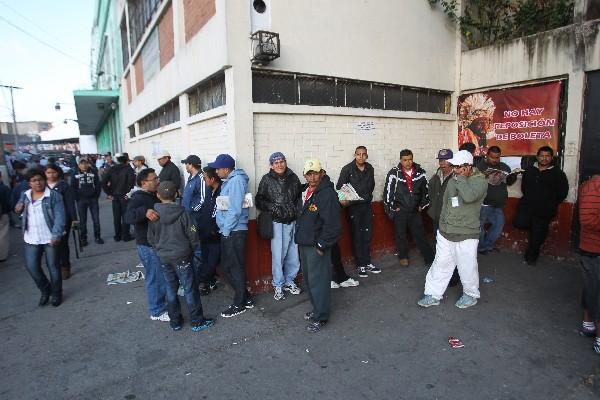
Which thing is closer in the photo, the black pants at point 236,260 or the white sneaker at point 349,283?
the black pants at point 236,260

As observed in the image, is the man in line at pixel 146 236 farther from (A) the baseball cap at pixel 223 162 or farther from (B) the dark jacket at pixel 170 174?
(B) the dark jacket at pixel 170 174

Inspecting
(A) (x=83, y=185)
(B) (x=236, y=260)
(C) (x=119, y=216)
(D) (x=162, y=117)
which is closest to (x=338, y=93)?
(B) (x=236, y=260)

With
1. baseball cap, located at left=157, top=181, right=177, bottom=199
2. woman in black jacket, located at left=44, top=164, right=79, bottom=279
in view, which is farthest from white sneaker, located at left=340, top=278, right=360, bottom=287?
woman in black jacket, located at left=44, top=164, right=79, bottom=279

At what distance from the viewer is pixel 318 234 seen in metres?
4.02

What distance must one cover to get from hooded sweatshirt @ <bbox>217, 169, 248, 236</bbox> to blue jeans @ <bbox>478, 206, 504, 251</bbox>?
14.1 feet

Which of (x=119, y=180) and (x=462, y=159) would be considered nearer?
(x=462, y=159)

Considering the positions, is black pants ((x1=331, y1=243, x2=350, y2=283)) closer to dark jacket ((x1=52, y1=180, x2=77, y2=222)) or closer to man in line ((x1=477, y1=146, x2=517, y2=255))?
man in line ((x1=477, y1=146, x2=517, y2=255))

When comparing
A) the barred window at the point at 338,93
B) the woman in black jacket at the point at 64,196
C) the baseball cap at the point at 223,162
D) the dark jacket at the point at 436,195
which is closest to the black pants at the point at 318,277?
the baseball cap at the point at 223,162

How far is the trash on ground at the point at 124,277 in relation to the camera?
230 inches

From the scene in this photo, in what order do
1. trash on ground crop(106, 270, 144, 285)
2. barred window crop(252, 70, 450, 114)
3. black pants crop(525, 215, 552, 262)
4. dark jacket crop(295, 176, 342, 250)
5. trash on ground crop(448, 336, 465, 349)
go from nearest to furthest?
1. trash on ground crop(448, 336, 465, 349)
2. dark jacket crop(295, 176, 342, 250)
3. barred window crop(252, 70, 450, 114)
4. trash on ground crop(106, 270, 144, 285)
5. black pants crop(525, 215, 552, 262)

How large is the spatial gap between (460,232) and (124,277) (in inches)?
200

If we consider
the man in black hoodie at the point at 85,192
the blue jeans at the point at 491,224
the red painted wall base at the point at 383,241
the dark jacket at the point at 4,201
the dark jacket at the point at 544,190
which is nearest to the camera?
the red painted wall base at the point at 383,241

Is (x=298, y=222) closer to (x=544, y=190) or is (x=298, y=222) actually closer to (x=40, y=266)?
(x=40, y=266)

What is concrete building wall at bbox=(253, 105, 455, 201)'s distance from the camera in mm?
5324
